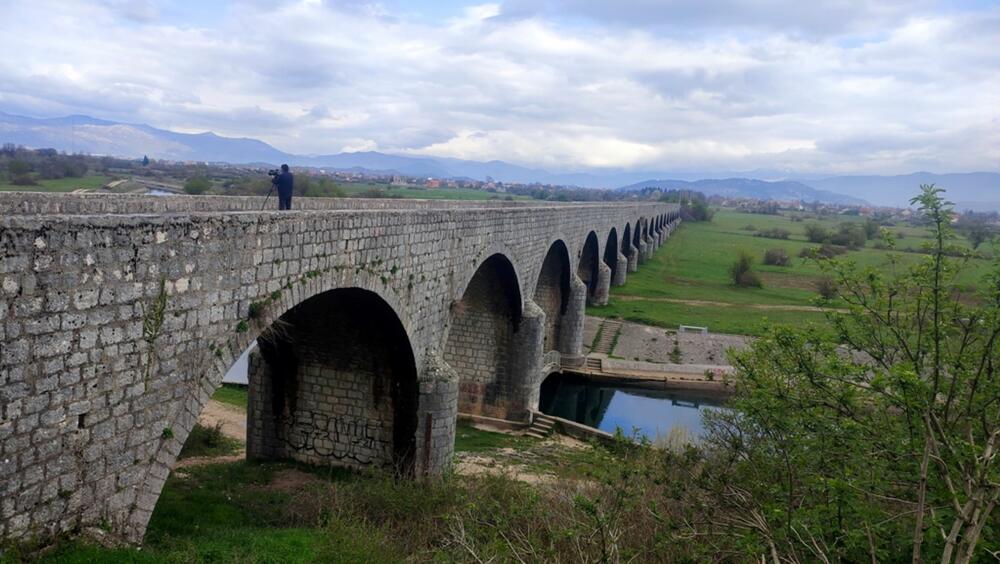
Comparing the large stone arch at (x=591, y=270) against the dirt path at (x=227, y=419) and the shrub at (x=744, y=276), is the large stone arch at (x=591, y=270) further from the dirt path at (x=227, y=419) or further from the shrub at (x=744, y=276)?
the dirt path at (x=227, y=419)

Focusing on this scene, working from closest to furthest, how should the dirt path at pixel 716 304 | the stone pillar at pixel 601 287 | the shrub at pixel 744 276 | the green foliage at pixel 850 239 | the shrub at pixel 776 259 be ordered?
the stone pillar at pixel 601 287, the dirt path at pixel 716 304, the shrub at pixel 744 276, the shrub at pixel 776 259, the green foliage at pixel 850 239

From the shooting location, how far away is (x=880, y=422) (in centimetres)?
691

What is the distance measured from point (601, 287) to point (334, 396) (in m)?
28.4

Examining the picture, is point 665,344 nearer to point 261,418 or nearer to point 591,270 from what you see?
point 591,270

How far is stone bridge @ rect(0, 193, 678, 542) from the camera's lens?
5152 mm

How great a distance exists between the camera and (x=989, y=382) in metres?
6.00

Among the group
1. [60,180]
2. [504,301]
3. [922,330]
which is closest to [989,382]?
[922,330]

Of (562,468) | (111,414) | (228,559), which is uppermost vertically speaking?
(111,414)

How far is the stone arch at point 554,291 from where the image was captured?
90.0 feet

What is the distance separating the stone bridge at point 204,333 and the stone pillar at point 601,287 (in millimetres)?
20923

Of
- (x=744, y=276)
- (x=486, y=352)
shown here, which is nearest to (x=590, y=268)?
(x=744, y=276)

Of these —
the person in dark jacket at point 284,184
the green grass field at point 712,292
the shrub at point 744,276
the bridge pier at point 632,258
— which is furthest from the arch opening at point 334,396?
the bridge pier at point 632,258

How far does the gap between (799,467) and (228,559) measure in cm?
586

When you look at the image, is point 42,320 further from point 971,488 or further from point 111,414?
point 971,488
